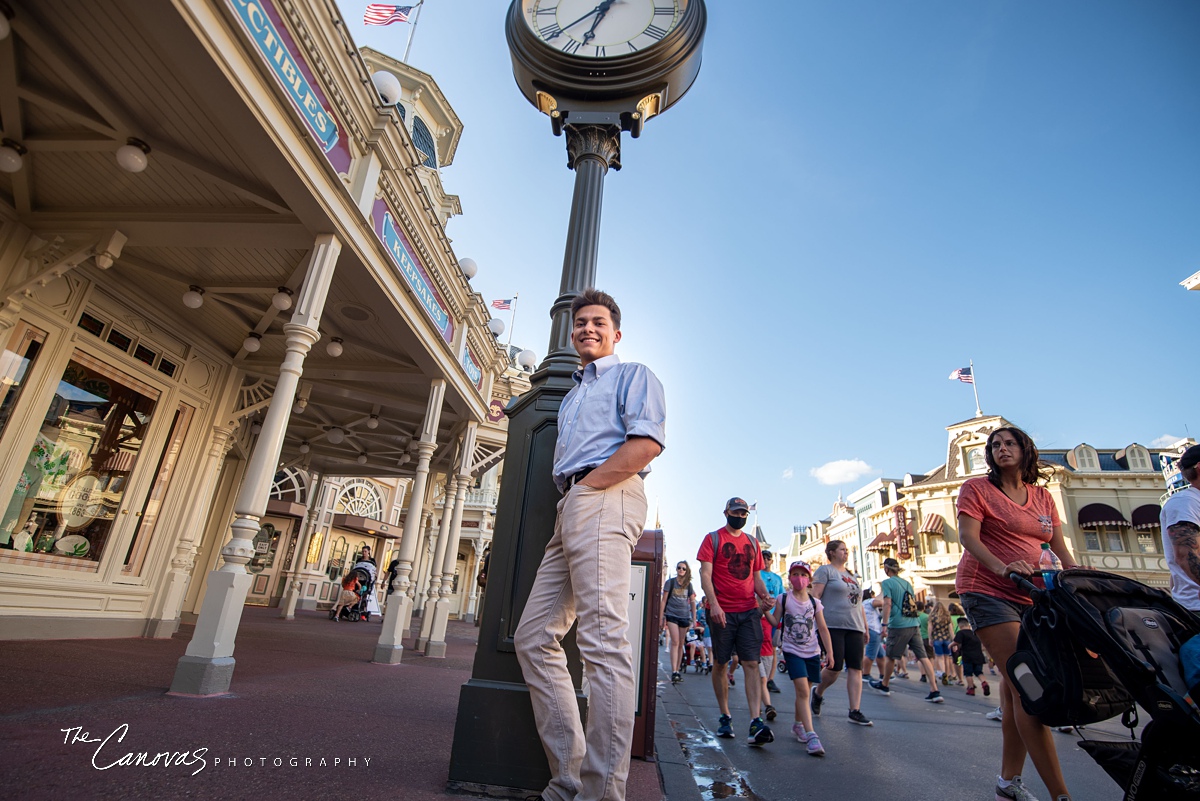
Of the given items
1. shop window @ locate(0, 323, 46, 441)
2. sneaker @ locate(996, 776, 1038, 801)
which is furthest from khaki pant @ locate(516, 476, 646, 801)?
shop window @ locate(0, 323, 46, 441)

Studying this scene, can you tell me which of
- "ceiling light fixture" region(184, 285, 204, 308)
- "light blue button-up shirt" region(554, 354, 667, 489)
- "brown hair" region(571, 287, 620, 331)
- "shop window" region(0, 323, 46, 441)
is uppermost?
"ceiling light fixture" region(184, 285, 204, 308)

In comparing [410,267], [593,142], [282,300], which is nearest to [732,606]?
[593,142]

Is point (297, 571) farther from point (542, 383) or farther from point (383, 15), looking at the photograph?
point (542, 383)

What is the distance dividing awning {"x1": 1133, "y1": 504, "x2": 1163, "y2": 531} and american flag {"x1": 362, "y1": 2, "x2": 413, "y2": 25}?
36827 millimetres

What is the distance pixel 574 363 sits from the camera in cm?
294

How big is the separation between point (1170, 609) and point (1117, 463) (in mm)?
39072

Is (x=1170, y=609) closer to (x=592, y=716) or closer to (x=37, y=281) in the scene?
(x=592, y=716)

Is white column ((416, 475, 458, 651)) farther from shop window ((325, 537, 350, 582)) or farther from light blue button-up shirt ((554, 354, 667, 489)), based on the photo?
shop window ((325, 537, 350, 582))

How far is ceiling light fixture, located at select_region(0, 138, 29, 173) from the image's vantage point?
15.4ft

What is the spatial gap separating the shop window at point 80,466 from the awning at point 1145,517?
38.5 metres

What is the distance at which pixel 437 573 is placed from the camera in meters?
9.44

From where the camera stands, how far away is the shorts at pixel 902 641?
27.9ft

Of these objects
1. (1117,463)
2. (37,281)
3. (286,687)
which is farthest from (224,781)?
(1117,463)

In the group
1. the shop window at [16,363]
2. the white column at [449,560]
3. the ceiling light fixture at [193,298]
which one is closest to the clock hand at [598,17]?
the ceiling light fixture at [193,298]
